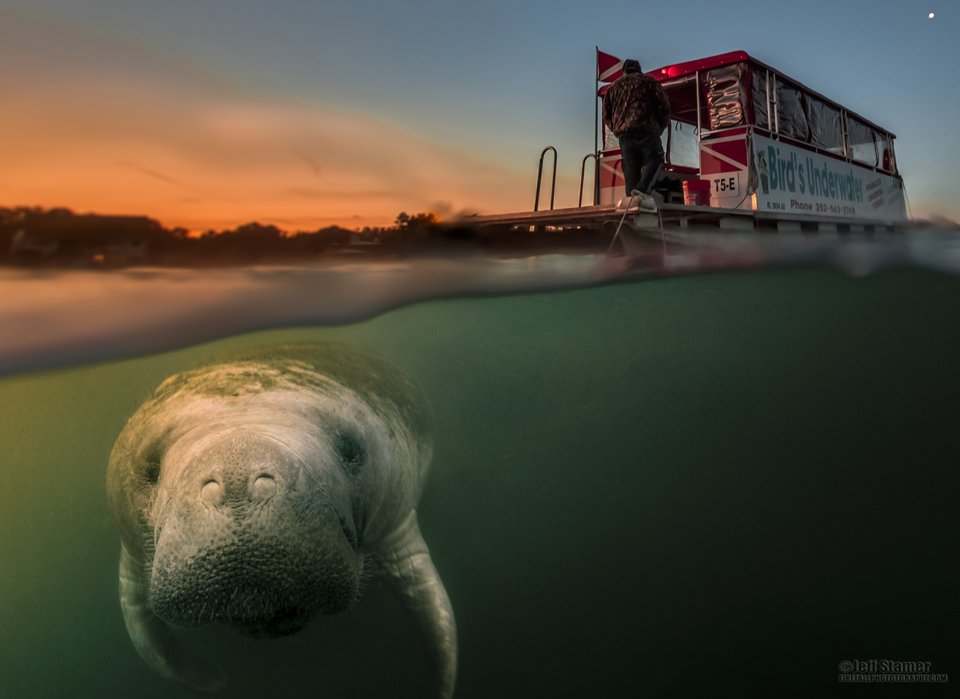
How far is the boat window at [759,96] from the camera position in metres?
7.91

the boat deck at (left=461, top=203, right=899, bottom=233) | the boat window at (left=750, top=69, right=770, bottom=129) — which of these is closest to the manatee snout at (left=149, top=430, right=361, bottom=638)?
the boat deck at (left=461, top=203, right=899, bottom=233)

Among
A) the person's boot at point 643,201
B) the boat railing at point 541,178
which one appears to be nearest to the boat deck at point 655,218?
the person's boot at point 643,201

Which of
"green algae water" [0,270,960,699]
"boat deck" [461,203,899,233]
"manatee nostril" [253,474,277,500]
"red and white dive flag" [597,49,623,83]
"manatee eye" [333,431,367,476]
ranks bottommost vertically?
"green algae water" [0,270,960,699]

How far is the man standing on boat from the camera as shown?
588cm

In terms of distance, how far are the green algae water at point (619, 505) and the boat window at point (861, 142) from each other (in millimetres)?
2341

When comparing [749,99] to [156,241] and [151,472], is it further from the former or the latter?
[151,472]

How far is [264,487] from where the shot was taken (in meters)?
2.23

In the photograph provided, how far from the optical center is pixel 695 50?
8.05 m

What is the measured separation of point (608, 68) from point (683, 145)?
8.38 feet

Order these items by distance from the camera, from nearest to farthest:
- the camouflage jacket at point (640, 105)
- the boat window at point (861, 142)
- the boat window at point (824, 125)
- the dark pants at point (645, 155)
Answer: the camouflage jacket at point (640, 105), the dark pants at point (645, 155), the boat window at point (824, 125), the boat window at point (861, 142)

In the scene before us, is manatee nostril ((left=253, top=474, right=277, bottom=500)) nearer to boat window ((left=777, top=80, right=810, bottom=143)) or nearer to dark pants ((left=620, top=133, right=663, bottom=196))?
dark pants ((left=620, top=133, right=663, bottom=196))

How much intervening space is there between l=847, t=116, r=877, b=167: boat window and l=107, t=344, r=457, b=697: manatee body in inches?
423

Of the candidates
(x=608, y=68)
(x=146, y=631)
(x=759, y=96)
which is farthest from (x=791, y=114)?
(x=146, y=631)

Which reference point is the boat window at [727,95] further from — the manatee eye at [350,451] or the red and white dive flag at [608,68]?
the manatee eye at [350,451]
